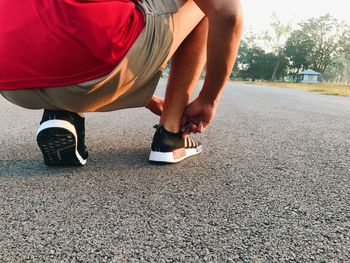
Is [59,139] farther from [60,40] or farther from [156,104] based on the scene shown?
[156,104]

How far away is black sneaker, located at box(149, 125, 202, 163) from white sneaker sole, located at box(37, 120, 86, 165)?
323 mm

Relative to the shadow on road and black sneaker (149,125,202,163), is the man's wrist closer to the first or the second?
black sneaker (149,125,202,163)

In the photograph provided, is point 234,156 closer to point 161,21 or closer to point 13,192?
point 161,21

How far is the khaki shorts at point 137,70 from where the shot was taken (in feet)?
4.09

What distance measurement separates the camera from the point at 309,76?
190 ft

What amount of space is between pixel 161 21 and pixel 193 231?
76 centimetres

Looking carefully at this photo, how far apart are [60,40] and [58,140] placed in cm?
38

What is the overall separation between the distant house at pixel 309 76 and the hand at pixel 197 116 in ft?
196

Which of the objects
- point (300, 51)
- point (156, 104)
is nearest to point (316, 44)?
point (300, 51)

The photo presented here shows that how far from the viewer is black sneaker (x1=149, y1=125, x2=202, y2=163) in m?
1.51

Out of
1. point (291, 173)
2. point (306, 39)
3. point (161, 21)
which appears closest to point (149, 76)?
point (161, 21)

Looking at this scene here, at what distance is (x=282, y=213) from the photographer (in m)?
1.00

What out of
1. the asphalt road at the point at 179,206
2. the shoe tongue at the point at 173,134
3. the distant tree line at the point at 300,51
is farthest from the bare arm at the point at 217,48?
the distant tree line at the point at 300,51

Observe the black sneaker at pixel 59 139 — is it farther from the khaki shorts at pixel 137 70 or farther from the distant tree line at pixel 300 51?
the distant tree line at pixel 300 51
